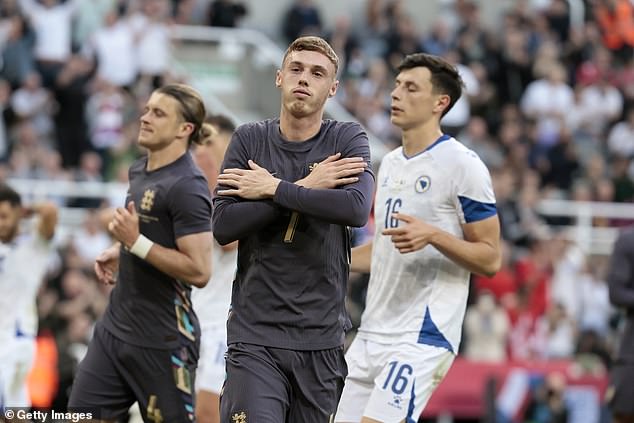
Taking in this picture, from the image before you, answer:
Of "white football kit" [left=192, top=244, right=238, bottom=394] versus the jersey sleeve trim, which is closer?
the jersey sleeve trim

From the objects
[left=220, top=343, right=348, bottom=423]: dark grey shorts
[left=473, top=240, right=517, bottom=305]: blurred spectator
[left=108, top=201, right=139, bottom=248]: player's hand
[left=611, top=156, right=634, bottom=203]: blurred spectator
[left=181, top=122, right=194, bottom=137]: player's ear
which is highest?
[left=181, top=122, right=194, bottom=137]: player's ear

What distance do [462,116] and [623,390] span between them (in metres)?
13.2

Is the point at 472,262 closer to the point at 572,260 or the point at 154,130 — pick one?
the point at 154,130

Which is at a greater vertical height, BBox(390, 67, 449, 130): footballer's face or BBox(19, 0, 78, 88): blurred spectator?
Result: BBox(19, 0, 78, 88): blurred spectator

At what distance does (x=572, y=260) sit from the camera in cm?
2144

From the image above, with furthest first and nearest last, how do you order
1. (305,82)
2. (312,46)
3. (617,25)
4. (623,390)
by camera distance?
(617,25)
(623,390)
(312,46)
(305,82)

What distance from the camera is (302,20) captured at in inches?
997

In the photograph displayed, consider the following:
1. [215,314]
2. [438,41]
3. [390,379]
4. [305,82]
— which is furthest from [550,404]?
[438,41]

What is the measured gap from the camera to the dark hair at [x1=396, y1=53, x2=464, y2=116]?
924 cm

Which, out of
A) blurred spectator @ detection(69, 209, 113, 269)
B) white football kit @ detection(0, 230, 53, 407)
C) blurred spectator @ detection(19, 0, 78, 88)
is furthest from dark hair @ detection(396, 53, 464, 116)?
blurred spectator @ detection(19, 0, 78, 88)

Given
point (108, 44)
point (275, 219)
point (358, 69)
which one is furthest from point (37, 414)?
point (358, 69)

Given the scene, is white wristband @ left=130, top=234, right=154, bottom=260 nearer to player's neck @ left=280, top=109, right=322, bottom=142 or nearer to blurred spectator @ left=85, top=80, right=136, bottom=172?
player's neck @ left=280, top=109, right=322, bottom=142

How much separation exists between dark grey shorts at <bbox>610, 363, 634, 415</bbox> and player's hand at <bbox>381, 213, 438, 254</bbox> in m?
3.76

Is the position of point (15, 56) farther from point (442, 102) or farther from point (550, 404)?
point (442, 102)
